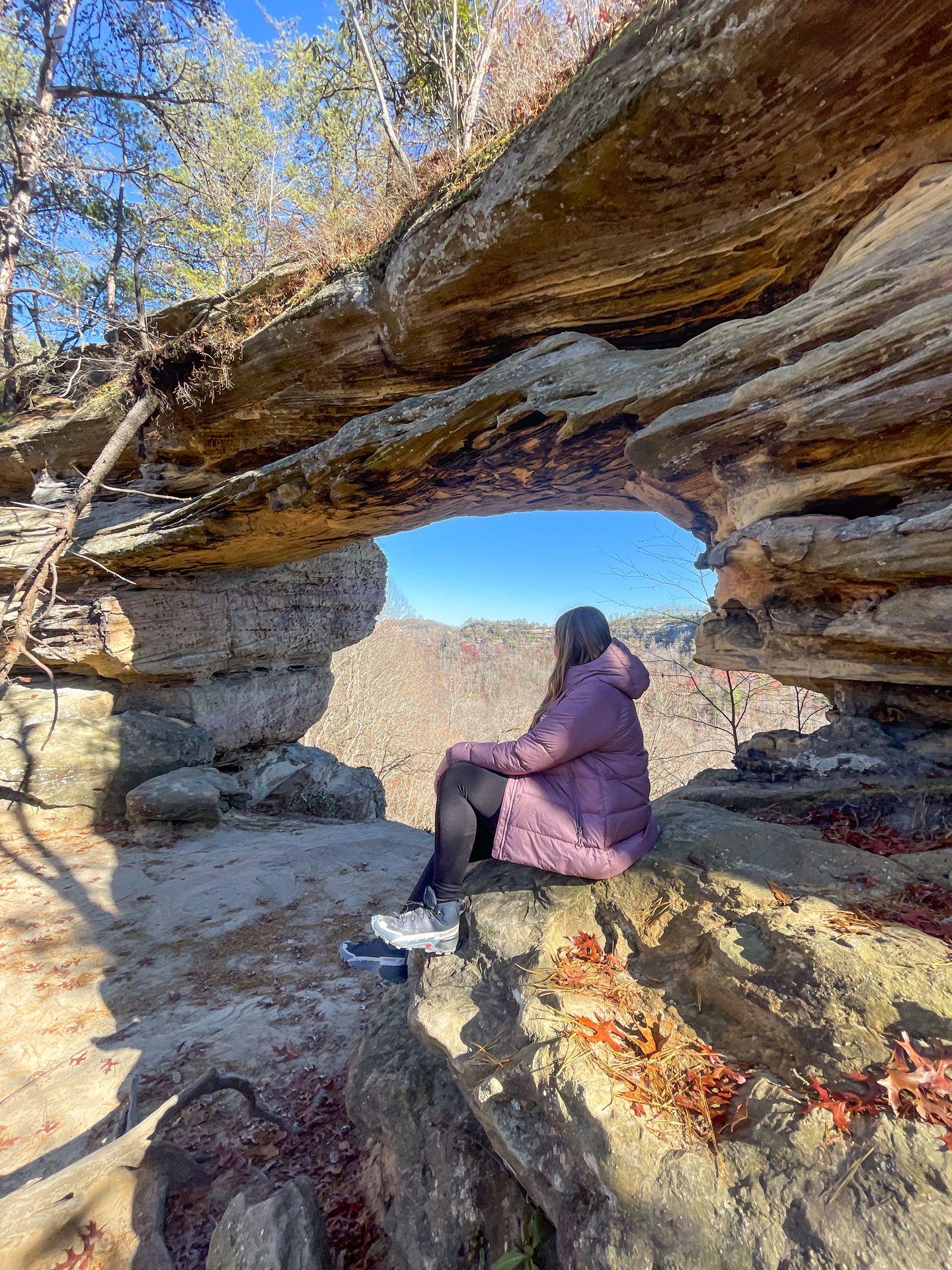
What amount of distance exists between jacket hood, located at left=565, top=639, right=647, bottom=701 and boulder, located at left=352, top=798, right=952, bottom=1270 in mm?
956

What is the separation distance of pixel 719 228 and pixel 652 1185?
5384 mm

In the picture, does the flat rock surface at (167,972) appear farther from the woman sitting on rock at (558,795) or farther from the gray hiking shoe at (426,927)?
the woman sitting on rock at (558,795)

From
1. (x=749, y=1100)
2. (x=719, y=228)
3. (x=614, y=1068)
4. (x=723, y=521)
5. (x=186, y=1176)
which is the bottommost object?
(x=186, y=1176)

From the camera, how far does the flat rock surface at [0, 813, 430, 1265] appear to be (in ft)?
9.80

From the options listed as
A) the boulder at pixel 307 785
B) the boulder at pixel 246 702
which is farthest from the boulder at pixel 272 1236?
the boulder at pixel 307 785

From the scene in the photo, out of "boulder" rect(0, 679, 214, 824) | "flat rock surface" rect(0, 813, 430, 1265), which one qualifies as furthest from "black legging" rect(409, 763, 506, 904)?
"boulder" rect(0, 679, 214, 824)

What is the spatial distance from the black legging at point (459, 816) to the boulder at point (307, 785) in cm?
712

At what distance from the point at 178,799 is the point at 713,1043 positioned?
718 cm

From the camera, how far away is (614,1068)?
5.96 ft

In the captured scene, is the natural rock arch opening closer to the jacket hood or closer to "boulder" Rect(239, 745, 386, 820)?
the jacket hood

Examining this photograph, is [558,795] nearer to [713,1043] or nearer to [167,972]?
[713,1043]

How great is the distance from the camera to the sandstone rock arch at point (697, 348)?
9.77 ft

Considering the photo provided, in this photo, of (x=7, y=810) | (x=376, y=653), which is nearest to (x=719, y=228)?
(x=7, y=810)

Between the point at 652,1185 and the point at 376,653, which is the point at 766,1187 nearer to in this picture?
the point at 652,1185
